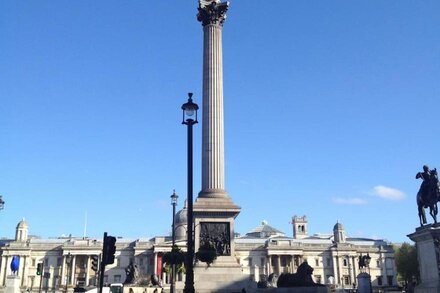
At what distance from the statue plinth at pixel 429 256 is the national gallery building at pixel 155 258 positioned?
91.5m

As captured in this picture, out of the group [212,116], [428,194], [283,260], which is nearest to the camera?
[428,194]

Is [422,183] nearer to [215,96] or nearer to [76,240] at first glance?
[215,96]

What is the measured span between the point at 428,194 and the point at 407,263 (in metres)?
95.0

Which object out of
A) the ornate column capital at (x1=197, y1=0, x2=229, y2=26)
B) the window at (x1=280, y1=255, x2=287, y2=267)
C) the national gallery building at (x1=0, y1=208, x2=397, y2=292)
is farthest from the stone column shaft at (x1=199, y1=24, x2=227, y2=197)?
the window at (x1=280, y1=255, x2=287, y2=267)

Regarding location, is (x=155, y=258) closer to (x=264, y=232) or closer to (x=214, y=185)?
(x=264, y=232)

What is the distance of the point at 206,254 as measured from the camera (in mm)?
39031

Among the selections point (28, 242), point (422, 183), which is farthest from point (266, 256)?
point (422, 183)

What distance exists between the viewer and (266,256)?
117 metres

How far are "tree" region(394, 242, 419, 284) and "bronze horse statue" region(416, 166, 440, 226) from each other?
290ft

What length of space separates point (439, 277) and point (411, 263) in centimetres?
9459

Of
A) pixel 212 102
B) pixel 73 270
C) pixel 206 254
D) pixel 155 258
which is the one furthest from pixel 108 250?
pixel 73 270

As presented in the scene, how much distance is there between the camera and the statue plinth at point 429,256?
1920 cm

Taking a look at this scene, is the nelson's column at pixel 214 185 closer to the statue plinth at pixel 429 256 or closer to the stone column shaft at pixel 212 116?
the stone column shaft at pixel 212 116

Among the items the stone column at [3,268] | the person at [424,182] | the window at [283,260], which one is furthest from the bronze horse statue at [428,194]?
the stone column at [3,268]
